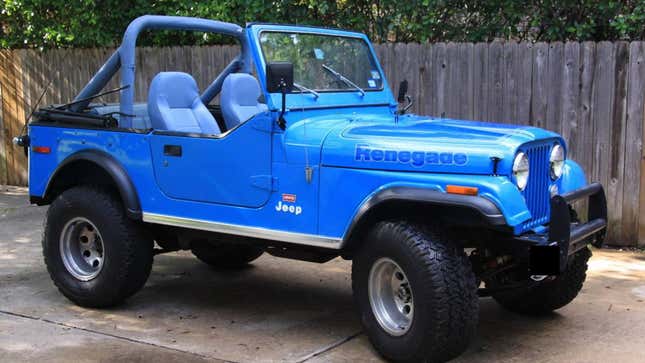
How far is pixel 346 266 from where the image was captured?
7148 millimetres

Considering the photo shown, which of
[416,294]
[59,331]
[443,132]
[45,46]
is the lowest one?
[59,331]

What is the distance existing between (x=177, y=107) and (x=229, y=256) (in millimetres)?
1525

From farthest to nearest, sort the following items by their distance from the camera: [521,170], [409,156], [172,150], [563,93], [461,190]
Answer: [563,93] < [172,150] < [409,156] < [521,170] < [461,190]

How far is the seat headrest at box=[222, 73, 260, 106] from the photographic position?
575 centimetres

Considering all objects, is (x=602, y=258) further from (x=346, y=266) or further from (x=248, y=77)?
(x=248, y=77)

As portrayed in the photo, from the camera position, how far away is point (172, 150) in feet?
17.7

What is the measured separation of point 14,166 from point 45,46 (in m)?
1.85

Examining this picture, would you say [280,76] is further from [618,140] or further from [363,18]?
[363,18]

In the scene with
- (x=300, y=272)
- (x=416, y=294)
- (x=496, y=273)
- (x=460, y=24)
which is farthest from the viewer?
(x=460, y=24)

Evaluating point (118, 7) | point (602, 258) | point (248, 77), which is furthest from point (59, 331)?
point (118, 7)

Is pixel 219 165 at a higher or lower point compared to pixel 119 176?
higher

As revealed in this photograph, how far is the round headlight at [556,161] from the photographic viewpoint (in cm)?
482

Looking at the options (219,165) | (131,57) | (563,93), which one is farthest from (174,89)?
(563,93)

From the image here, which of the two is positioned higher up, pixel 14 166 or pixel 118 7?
pixel 118 7
